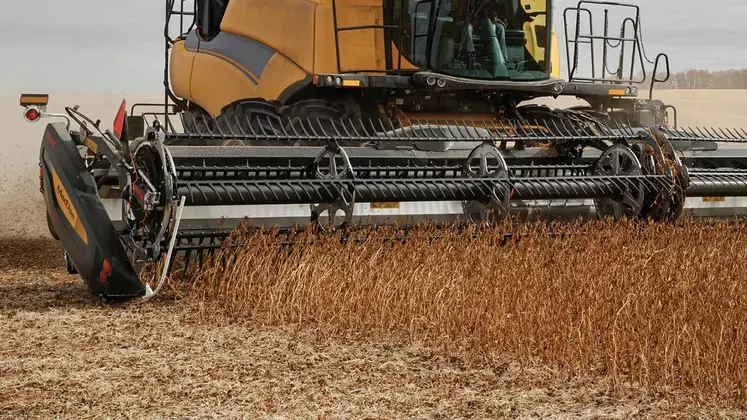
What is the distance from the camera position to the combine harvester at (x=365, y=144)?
5.07 m

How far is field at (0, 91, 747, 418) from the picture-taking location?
3.37m

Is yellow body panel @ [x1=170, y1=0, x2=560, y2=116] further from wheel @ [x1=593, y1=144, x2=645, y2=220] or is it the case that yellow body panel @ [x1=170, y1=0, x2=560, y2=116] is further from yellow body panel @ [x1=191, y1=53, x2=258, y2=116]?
wheel @ [x1=593, y1=144, x2=645, y2=220]

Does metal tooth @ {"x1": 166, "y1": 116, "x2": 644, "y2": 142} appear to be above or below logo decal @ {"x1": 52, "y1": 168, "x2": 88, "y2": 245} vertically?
above

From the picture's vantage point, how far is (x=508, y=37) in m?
6.89

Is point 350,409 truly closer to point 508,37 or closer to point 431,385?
point 431,385

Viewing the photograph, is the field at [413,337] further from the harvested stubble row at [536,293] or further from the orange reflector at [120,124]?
the orange reflector at [120,124]

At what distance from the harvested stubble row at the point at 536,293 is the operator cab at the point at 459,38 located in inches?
48.1

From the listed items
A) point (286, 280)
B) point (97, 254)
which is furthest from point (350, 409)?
point (97, 254)

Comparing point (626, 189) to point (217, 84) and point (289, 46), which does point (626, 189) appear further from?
point (217, 84)

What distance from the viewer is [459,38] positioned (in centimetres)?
667

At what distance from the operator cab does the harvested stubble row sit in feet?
4.01

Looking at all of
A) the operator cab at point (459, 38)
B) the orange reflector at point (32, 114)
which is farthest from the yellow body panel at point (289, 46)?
the orange reflector at point (32, 114)

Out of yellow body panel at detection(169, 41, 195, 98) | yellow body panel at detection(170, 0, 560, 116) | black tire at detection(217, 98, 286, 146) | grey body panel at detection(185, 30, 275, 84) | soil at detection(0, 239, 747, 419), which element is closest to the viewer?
soil at detection(0, 239, 747, 419)

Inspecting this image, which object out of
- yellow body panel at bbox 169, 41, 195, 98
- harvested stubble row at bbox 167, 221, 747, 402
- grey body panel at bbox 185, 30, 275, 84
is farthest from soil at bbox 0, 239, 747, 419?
yellow body panel at bbox 169, 41, 195, 98
